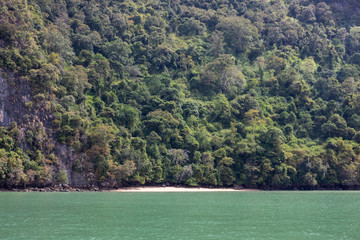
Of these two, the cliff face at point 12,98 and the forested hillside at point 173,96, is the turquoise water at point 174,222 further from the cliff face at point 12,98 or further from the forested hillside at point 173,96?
the forested hillside at point 173,96

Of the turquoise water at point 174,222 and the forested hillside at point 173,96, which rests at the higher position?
the forested hillside at point 173,96

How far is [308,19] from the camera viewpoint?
4038 inches

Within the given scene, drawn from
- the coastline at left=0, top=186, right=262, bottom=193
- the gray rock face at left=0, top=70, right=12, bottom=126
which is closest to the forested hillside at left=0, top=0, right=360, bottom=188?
the gray rock face at left=0, top=70, right=12, bottom=126

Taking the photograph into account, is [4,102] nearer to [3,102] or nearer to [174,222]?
[3,102]

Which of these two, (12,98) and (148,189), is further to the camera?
(148,189)

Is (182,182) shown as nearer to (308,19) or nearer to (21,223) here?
(21,223)

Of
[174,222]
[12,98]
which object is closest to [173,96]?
[12,98]

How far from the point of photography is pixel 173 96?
232 ft

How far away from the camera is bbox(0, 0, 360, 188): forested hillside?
54500 mm

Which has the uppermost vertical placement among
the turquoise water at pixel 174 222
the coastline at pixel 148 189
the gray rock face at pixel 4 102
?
the gray rock face at pixel 4 102

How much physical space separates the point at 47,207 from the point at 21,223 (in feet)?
26.9

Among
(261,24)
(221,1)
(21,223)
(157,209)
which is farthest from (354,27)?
(21,223)

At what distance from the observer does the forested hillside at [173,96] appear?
54.5 m

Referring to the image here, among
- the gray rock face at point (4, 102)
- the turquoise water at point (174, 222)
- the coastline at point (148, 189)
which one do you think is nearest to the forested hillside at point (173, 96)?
the gray rock face at point (4, 102)
